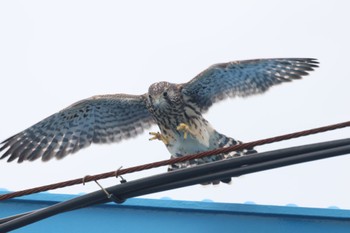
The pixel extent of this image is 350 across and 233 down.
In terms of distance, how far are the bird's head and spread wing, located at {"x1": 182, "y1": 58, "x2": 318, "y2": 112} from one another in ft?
0.65

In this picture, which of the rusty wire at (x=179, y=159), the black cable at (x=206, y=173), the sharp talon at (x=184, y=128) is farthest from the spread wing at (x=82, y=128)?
the black cable at (x=206, y=173)

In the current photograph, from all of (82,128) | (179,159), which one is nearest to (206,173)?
(179,159)

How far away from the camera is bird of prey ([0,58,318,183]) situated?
8727mm

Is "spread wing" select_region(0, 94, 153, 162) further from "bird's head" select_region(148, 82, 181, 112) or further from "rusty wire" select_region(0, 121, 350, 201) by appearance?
"rusty wire" select_region(0, 121, 350, 201)

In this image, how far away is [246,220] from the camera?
19.5 ft

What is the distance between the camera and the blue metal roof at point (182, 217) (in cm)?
584

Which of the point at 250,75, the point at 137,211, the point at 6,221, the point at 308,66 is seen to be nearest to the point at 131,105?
the point at 250,75

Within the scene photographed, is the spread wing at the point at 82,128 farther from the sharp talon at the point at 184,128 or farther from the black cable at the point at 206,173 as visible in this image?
the black cable at the point at 206,173

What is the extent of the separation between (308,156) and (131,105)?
521cm

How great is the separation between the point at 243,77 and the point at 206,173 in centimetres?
457

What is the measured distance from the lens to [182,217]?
19.6 ft

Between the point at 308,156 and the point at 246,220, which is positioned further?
the point at 246,220

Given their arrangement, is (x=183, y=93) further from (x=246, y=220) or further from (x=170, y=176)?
(x=170, y=176)

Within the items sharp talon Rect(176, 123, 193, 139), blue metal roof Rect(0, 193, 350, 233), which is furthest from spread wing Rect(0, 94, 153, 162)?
blue metal roof Rect(0, 193, 350, 233)
